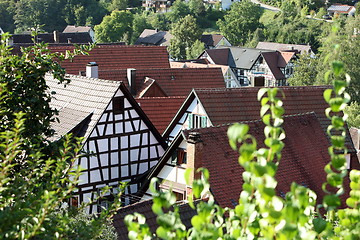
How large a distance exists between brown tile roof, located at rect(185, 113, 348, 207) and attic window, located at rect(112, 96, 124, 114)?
3661mm

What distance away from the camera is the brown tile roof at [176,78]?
28984mm

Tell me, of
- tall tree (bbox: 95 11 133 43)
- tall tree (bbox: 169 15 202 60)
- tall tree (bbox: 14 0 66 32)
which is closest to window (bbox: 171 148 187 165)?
tall tree (bbox: 169 15 202 60)

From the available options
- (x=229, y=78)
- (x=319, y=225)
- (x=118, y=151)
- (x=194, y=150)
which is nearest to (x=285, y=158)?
(x=194, y=150)

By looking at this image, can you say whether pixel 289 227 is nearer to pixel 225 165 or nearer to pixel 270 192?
pixel 270 192

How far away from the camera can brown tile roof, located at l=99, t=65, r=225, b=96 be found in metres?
29.0

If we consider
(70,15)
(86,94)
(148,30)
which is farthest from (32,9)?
(86,94)

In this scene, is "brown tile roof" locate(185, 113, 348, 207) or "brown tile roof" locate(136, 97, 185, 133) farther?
"brown tile roof" locate(136, 97, 185, 133)

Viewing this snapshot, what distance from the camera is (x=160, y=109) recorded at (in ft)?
80.1

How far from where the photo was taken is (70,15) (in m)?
109

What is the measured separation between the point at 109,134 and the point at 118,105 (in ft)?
2.99

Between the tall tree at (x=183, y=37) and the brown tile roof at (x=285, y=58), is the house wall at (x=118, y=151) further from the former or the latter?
the tall tree at (x=183, y=37)

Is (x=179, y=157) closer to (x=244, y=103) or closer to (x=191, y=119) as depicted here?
(x=191, y=119)

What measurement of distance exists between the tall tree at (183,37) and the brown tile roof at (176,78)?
50212 millimetres

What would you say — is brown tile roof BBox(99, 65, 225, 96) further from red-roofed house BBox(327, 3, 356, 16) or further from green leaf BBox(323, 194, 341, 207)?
red-roofed house BBox(327, 3, 356, 16)
